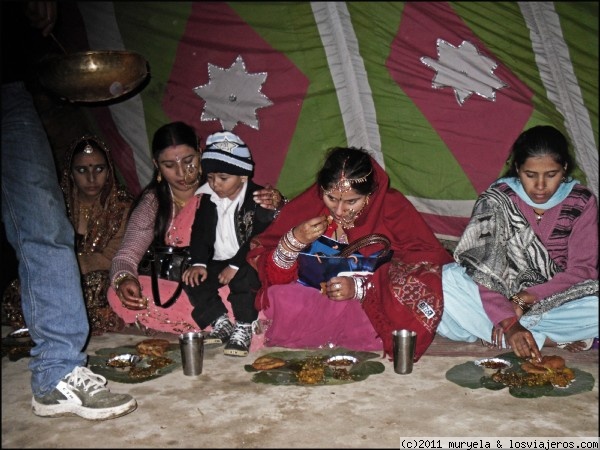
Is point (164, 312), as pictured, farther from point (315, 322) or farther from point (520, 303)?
point (520, 303)

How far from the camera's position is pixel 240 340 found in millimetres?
3189

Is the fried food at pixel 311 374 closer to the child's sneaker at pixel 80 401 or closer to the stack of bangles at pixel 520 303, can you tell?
the child's sneaker at pixel 80 401

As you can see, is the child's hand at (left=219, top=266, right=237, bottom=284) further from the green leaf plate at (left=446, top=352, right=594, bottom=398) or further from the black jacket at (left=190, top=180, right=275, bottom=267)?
the green leaf plate at (left=446, top=352, right=594, bottom=398)

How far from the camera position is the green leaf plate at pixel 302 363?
9.03ft

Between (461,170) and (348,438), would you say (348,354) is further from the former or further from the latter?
(461,170)

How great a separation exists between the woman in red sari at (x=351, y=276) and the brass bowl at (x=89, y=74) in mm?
1274

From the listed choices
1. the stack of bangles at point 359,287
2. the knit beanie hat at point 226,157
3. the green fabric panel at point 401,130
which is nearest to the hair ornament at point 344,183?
the stack of bangles at point 359,287

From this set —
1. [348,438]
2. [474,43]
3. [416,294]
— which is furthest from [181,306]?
[474,43]

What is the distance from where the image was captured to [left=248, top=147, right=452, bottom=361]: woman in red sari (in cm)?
303

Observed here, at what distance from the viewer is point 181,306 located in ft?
11.6

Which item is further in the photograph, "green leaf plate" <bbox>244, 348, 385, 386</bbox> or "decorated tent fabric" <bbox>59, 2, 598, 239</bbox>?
"decorated tent fabric" <bbox>59, 2, 598, 239</bbox>

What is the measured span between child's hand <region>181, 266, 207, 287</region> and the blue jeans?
1.08 metres

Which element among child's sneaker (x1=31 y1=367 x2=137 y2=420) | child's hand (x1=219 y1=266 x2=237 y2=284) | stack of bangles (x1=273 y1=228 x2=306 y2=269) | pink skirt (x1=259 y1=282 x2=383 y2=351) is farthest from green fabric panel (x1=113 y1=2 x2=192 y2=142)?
child's sneaker (x1=31 y1=367 x2=137 y2=420)

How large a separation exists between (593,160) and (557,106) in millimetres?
396
